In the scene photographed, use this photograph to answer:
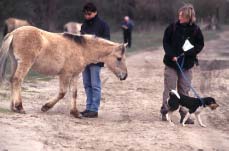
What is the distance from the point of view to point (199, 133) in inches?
401

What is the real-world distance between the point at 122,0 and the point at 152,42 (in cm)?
2095

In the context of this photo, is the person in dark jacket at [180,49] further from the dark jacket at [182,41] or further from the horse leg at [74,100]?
the horse leg at [74,100]

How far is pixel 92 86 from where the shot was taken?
1179 centimetres

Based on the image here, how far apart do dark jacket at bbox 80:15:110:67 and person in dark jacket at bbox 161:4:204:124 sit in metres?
1.26

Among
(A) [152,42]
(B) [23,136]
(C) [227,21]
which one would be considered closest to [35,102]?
(B) [23,136]

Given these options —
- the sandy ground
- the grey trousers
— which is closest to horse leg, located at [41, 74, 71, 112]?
the sandy ground

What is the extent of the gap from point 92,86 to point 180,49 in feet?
6.08

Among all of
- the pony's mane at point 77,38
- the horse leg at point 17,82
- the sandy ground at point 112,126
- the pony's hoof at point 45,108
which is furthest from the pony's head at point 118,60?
the horse leg at point 17,82

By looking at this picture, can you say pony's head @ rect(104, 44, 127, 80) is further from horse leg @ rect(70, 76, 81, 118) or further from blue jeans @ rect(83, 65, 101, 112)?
horse leg @ rect(70, 76, 81, 118)

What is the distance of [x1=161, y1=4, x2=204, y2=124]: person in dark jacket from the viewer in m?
11.2

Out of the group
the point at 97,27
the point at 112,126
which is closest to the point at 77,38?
the point at 97,27

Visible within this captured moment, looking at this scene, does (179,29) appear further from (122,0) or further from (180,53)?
Result: (122,0)

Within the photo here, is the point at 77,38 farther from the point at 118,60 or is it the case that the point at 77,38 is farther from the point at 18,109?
the point at 18,109

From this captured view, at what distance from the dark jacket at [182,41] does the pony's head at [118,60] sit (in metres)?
0.94
